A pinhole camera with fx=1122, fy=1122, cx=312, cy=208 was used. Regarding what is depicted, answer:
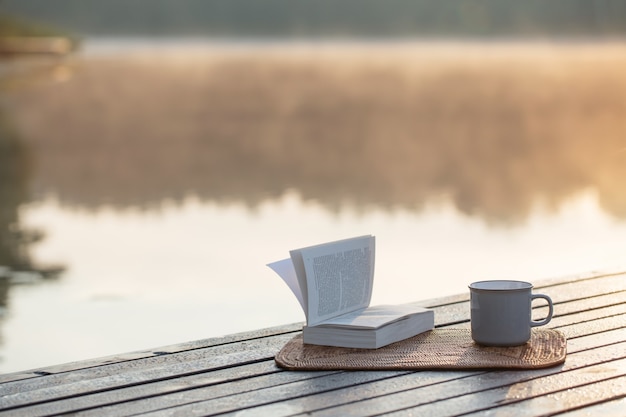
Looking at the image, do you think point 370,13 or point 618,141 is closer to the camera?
point 618,141

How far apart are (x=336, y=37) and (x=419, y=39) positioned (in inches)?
95.6

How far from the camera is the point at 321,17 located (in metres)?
32.9

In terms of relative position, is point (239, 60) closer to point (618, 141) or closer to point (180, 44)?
point (180, 44)

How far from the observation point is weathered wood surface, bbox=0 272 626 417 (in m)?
1.38

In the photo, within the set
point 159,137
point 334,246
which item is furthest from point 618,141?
point 334,246

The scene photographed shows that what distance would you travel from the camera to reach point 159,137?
11391mm

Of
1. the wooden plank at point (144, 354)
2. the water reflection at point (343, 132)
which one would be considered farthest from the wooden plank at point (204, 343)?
the water reflection at point (343, 132)

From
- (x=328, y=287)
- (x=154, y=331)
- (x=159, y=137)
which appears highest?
(x=159, y=137)

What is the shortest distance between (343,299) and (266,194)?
4989 mm

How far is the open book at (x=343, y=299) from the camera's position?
1587mm

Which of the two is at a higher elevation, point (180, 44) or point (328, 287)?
point (180, 44)

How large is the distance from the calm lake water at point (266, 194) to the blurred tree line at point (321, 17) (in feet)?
42.7

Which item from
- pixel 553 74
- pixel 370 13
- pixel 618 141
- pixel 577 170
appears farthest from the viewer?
pixel 370 13

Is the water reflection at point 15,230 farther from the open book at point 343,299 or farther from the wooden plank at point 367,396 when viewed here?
the wooden plank at point 367,396
